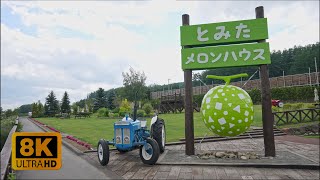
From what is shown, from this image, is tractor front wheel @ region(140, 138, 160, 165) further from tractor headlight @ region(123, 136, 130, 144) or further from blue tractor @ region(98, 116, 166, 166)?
tractor headlight @ region(123, 136, 130, 144)

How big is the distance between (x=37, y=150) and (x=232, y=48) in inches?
232

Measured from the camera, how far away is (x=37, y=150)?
1.39m

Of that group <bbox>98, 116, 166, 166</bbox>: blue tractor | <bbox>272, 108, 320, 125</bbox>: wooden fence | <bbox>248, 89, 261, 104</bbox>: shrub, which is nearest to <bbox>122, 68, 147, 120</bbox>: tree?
<bbox>98, 116, 166, 166</bbox>: blue tractor

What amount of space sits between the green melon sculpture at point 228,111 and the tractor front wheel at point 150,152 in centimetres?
138

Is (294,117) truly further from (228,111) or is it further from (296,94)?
(296,94)

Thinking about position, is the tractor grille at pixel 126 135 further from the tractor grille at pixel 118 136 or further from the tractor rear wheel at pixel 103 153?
the tractor rear wheel at pixel 103 153

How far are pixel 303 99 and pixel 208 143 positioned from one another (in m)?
22.2

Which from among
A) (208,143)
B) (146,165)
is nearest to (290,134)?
(208,143)

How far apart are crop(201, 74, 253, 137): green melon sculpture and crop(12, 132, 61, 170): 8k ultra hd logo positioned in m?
4.20

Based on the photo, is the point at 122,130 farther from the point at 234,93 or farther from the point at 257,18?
the point at 257,18

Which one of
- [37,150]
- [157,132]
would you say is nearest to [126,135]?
[157,132]

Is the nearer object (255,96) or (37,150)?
(37,150)

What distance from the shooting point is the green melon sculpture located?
203 inches

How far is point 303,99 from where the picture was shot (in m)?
26.7
